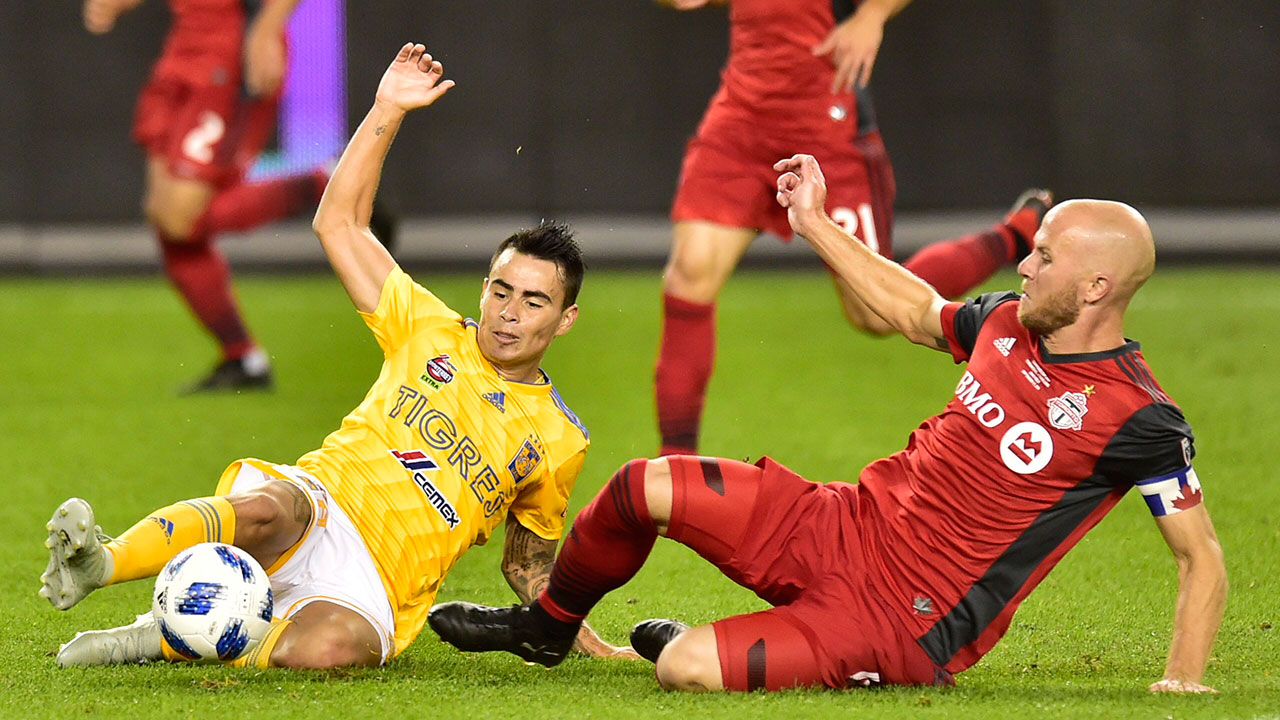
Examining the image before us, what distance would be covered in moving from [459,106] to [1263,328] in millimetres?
6112

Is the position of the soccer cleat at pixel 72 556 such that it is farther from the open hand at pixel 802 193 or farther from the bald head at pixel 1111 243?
the bald head at pixel 1111 243

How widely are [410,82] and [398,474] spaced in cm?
103

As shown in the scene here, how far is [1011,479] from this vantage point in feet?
11.9

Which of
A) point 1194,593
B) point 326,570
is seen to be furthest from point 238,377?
point 1194,593

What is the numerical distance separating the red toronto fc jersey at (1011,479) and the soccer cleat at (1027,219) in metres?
2.53

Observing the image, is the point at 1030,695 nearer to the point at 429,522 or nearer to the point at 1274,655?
the point at 1274,655

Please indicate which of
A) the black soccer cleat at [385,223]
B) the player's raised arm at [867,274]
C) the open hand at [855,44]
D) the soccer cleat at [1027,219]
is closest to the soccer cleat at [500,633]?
the player's raised arm at [867,274]

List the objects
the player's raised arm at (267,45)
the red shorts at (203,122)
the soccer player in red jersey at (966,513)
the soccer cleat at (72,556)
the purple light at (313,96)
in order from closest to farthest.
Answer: the soccer cleat at (72,556) → the soccer player in red jersey at (966,513) → the red shorts at (203,122) → the player's raised arm at (267,45) → the purple light at (313,96)

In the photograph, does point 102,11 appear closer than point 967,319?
No

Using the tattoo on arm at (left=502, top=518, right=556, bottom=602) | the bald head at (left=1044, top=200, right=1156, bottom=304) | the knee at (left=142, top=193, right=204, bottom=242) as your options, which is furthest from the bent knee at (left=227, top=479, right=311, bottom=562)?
the knee at (left=142, top=193, right=204, bottom=242)

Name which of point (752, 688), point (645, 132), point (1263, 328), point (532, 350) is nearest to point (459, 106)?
point (645, 132)

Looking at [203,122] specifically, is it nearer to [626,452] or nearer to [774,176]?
[626,452]

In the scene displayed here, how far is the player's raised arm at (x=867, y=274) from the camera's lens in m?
3.91

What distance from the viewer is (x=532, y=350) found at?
13.9ft
